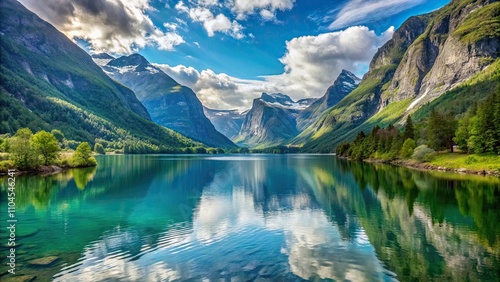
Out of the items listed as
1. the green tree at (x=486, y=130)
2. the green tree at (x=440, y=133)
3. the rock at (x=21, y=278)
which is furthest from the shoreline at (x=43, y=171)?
the green tree at (x=440, y=133)

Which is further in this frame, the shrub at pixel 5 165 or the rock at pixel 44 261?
the shrub at pixel 5 165

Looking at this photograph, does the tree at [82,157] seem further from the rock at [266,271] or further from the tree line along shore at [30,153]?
the rock at [266,271]

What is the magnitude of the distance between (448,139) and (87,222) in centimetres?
11386

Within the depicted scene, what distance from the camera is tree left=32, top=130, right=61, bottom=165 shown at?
306 feet

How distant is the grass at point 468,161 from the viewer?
7896cm

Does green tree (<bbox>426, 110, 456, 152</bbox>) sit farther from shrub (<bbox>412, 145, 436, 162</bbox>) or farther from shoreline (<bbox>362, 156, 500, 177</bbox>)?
shoreline (<bbox>362, 156, 500, 177</bbox>)

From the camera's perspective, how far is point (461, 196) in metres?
48.1

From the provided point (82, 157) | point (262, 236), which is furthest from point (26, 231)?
point (82, 157)

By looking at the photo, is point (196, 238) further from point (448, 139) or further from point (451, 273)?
point (448, 139)

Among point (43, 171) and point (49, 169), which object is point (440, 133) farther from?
point (49, 169)

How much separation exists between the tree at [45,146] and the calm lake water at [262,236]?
46163 mm

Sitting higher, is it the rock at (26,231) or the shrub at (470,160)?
the shrub at (470,160)

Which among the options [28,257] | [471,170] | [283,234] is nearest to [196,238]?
[283,234]

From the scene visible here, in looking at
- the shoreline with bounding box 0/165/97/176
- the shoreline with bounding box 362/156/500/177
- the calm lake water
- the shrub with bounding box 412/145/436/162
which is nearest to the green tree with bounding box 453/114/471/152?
the shrub with bounding box 412/145/436/162
